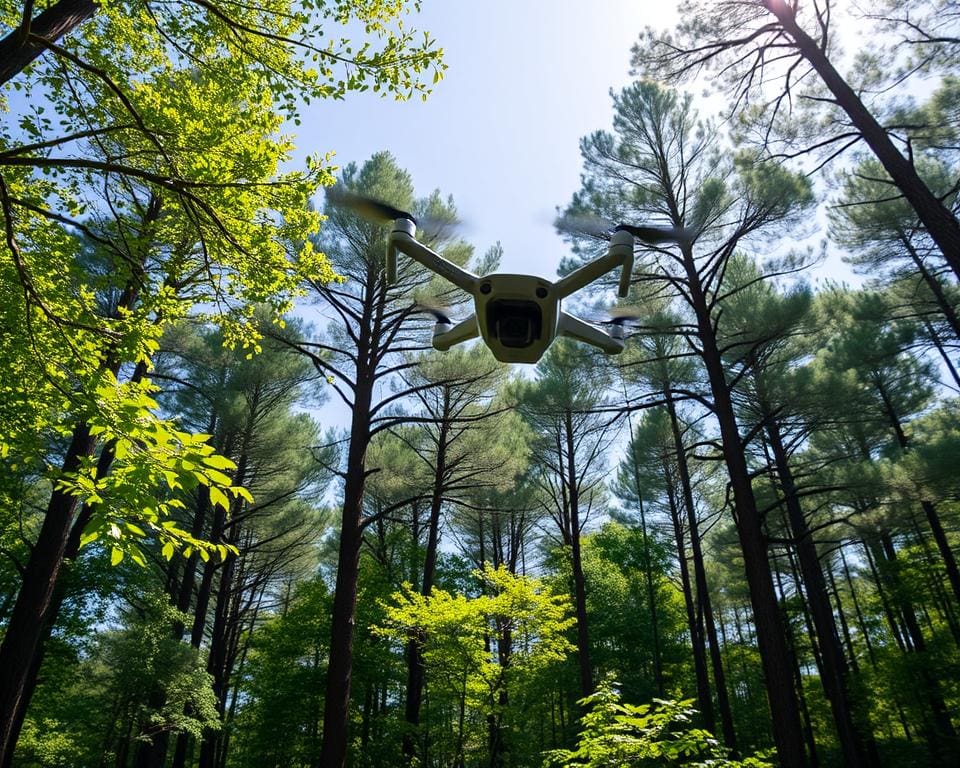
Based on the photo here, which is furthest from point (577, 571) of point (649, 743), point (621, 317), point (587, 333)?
point (587, 333)

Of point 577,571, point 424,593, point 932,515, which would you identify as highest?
point 932,515

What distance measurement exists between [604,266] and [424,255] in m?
0.60

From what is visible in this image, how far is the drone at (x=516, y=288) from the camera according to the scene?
181cm

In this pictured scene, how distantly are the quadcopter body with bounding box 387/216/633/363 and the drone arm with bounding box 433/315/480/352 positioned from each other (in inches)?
0.5

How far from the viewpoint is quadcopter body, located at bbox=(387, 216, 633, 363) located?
1.80 m

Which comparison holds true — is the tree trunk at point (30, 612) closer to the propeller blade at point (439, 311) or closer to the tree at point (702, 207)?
the propeller blade at point (439, 311)

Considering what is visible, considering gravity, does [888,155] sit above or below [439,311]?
above

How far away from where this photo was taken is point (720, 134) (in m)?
7.85

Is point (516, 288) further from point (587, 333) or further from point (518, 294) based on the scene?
point (587, 333)

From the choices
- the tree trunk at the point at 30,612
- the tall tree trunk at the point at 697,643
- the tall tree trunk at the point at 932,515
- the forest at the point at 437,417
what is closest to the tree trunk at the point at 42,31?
the forest at the point at 437,417

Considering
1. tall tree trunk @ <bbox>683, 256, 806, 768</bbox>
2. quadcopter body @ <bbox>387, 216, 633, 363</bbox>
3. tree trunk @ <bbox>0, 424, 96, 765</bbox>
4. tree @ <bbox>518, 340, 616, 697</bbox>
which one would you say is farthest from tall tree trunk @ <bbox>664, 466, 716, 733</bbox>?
quadcopter body @ <bbox>387, 216, 633, 363</bbox>

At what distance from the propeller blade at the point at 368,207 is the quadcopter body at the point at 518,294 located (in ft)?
0.14

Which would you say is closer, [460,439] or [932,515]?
[932,515]

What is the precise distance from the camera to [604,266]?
1854 mm
